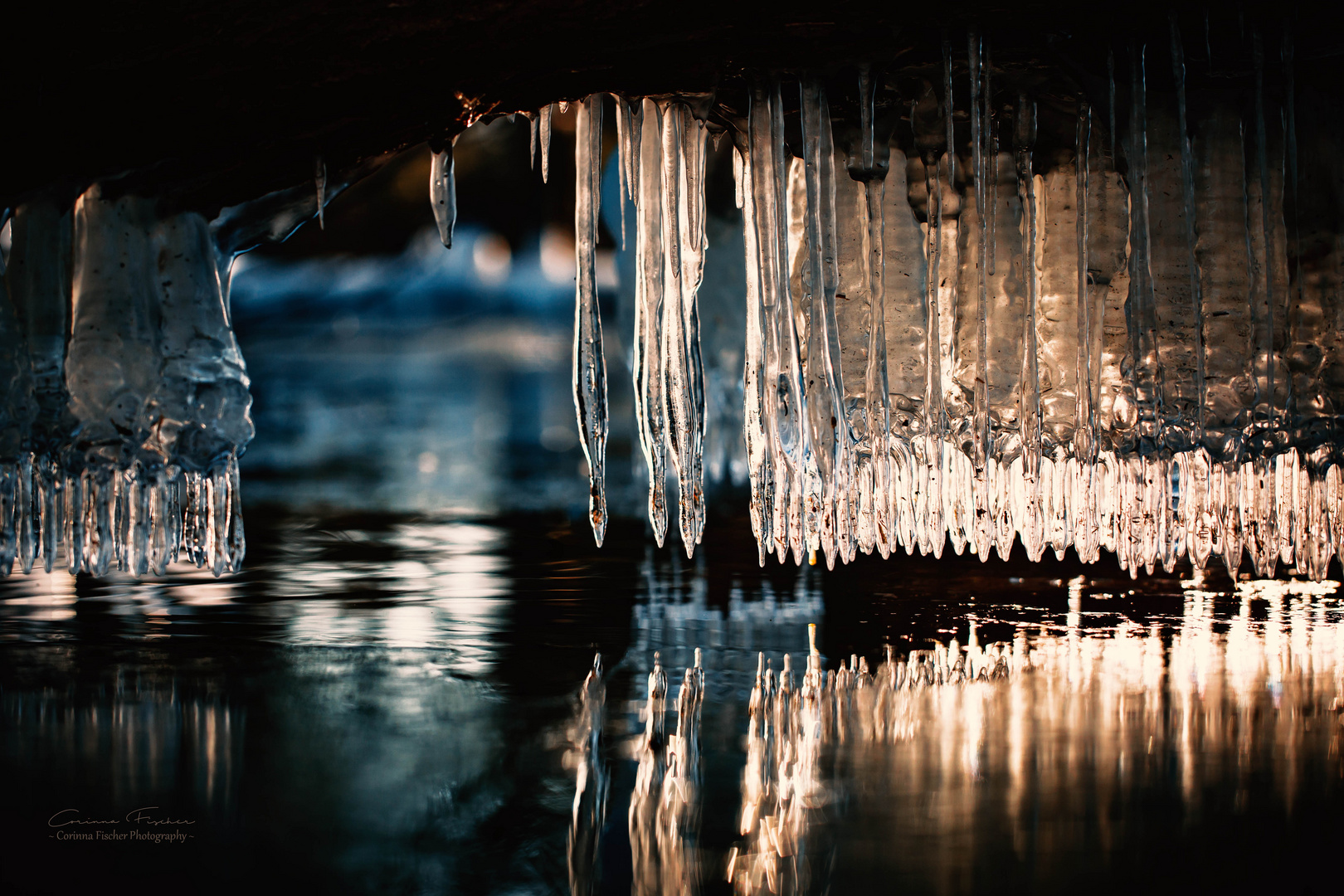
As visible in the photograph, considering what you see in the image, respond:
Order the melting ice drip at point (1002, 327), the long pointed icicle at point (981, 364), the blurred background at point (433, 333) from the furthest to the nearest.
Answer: the blurred background at point (433, 333) < the melting ice drip at point (1002, 327) < the long pointed icicle at point (981, 364)

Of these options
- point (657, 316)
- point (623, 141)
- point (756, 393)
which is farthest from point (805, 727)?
point (623, 141)

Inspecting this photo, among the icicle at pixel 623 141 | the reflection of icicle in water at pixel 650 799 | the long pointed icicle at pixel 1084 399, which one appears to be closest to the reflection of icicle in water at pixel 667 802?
the reflection of icicle in water at pixel 650 799

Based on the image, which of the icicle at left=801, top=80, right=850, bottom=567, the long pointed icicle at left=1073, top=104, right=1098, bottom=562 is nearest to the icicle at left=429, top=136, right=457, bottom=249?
the icicle at left=801, top=80, right=850, bottom=567

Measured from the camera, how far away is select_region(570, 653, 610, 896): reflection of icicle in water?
2.58 meters

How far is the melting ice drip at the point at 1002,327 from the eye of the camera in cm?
346

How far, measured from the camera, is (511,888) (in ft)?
8.15

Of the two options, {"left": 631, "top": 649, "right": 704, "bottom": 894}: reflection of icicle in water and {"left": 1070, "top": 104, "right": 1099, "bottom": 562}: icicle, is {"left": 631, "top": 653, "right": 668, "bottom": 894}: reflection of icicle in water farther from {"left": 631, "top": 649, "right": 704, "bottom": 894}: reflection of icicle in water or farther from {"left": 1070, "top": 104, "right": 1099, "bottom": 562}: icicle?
{"left": 1070, "top": 104, "right": 1099, "bottom": 562}: icicle

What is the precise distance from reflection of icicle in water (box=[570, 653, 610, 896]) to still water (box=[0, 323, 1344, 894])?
0.01 m

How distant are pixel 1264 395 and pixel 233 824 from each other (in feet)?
11.3

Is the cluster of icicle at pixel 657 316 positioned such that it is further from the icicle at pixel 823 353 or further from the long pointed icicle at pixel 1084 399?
the long pointed icicle at pixel 1084 399

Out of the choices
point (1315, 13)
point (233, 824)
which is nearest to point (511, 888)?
point (233, 824)

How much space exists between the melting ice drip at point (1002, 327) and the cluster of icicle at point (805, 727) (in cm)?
63

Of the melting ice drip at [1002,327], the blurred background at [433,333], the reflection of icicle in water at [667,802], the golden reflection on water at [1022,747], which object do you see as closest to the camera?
the reflection of icicle in water at [667,802]

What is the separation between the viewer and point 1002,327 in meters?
3.83
